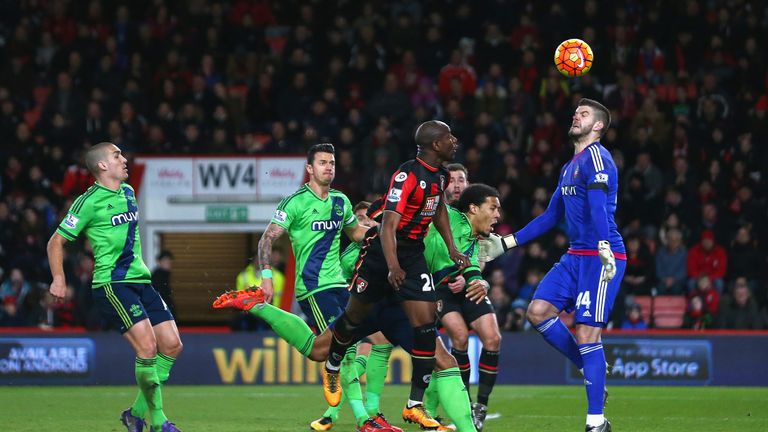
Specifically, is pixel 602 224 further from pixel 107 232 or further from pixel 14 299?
pixel 14 299

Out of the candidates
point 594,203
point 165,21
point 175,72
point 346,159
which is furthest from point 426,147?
point 165,21

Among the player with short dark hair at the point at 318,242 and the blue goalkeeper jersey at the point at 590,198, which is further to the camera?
the player with short dark hair at the point at 318,242

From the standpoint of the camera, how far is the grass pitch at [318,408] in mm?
11086

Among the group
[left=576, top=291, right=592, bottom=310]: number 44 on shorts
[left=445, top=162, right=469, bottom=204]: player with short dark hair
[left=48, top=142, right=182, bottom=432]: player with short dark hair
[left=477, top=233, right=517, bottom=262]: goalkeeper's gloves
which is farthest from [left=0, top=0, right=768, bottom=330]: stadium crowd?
[left=48, top=142, right=182, bottom=432]: player with short dark hair

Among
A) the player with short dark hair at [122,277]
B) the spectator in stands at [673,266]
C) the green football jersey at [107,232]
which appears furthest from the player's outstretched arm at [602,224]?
the spectator in stands at [673,266]

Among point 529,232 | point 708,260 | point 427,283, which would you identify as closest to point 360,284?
point 427,283

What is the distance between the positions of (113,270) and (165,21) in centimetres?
1365

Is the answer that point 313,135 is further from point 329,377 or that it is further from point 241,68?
point 329,377

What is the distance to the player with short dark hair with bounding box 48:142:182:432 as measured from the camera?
31.3ft

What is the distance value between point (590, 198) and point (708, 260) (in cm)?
950

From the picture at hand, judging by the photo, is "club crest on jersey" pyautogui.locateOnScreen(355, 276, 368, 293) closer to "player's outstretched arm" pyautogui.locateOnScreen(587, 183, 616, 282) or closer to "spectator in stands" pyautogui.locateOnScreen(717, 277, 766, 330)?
"player's outstretched arm" pyautogui.locateOnScreen(587, 183, 616, 282)

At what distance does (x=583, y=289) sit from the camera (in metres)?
9.61

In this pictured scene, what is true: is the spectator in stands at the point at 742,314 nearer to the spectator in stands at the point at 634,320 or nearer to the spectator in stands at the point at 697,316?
the spectator in stands at the point at 697,316

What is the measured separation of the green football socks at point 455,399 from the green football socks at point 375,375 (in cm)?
166
